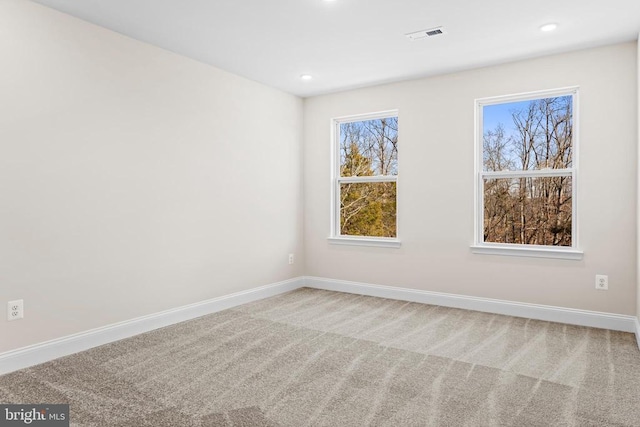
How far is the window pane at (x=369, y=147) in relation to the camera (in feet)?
15.9

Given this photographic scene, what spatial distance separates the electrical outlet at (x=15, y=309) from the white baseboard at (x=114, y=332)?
0.72 ft

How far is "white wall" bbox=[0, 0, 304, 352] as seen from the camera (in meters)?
2.74

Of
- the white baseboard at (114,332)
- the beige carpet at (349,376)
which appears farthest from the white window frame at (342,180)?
the beige carpet at (349,376)

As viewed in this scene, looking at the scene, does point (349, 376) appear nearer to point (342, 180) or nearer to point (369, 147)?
point (342, 180)

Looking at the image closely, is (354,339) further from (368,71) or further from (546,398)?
(368,71)

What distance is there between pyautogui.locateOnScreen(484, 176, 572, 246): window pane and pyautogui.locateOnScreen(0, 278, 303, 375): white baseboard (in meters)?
2.63

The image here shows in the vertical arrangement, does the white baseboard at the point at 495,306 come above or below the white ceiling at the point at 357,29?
Answer: below

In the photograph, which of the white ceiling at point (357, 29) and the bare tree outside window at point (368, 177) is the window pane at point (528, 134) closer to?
the white ceiling at point (357, 29)

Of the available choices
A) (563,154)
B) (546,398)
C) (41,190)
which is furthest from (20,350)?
(563,154)

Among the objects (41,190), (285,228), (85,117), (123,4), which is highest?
(123,4)

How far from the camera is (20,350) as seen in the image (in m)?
2.72

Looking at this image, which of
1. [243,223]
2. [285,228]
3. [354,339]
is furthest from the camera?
[285,228]

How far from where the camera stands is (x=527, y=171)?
399 cm

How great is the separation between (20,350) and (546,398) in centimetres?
327
